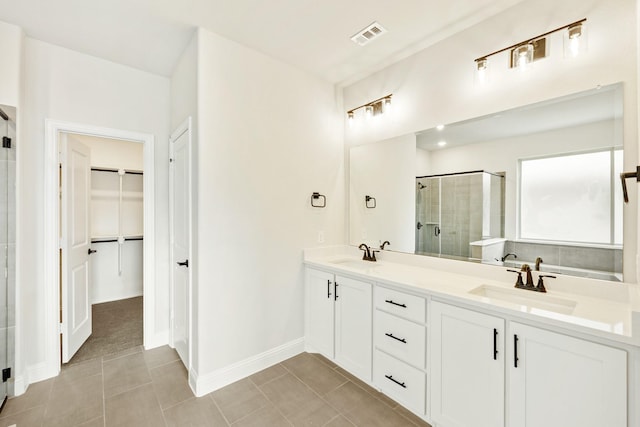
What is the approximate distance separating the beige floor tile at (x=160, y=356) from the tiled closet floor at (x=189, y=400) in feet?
0.11

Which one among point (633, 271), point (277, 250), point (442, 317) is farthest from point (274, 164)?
point (633, 271)

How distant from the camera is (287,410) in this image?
200cm

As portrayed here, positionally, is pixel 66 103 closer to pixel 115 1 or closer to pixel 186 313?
pixel 115 1

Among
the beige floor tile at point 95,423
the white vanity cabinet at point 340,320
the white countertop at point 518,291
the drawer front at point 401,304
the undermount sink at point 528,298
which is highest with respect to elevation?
the white countertop at point 518,291

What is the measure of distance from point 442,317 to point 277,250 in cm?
152

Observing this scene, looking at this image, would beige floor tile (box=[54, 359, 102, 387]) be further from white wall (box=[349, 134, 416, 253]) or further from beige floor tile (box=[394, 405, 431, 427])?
white wall (box=[349, 134, 416, 253])

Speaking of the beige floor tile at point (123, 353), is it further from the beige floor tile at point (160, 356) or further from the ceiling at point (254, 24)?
the ceiling at point (254, 24)

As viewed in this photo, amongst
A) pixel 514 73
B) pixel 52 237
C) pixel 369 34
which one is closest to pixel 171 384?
pixel 52 237

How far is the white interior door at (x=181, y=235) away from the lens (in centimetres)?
240

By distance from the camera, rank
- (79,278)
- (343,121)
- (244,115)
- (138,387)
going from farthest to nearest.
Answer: (343,121) < (79,278) < (244,115) < (138,387)

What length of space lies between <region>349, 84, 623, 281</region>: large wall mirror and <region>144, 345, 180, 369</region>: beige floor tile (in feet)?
7.96

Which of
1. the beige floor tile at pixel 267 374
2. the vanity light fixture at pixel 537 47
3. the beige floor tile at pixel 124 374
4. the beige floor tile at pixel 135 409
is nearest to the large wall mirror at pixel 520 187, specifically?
the vanity light fixture at pixel 537 47

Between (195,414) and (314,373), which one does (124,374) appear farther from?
(314,373)

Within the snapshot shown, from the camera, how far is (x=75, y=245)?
274cm
